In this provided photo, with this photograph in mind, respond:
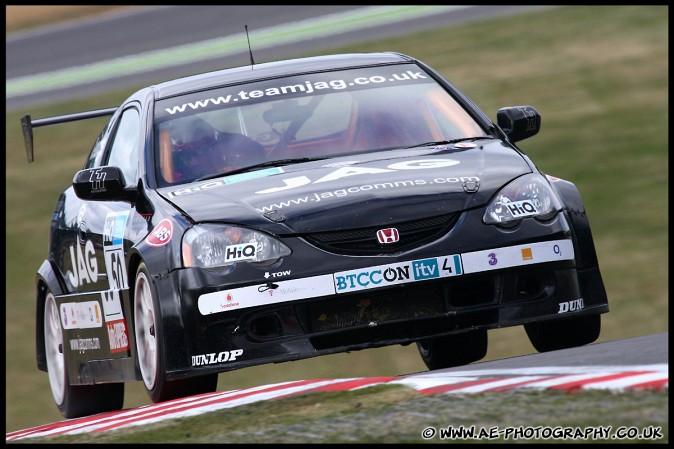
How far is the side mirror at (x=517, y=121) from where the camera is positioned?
7.96 m

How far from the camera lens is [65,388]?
864 cm

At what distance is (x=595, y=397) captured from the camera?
5086 mm

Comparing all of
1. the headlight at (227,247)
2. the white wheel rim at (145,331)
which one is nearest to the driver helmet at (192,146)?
the white wheel rim at (145,331)

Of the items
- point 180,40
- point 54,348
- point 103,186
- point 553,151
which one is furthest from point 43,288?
point 180,40

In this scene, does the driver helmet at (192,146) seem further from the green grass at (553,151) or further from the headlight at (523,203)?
the green grass at (553,151)

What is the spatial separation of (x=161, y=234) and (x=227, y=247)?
1.26 feet

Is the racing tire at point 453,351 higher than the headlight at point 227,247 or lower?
lower

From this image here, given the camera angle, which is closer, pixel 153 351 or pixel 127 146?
pixel 153 351

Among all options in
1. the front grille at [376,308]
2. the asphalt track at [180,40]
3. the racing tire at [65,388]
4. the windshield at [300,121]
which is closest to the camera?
the front grille at [376,308]

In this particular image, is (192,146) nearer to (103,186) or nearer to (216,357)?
(103,186)

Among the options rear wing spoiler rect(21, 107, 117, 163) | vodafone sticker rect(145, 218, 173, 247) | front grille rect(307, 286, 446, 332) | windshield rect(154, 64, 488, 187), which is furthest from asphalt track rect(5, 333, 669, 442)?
rear wing spoiler rect(21, 107, 117, 163)

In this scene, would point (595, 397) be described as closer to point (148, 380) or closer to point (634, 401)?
point (634, 401)

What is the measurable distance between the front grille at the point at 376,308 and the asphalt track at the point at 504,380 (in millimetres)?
286

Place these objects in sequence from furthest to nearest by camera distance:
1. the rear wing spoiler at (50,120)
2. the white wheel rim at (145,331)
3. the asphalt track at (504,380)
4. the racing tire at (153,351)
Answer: the rear wing spoiler at (50,120)
the white wheel rim at (145,331)
the racing tire at (153,351)
the asphalt track at (504,380)
